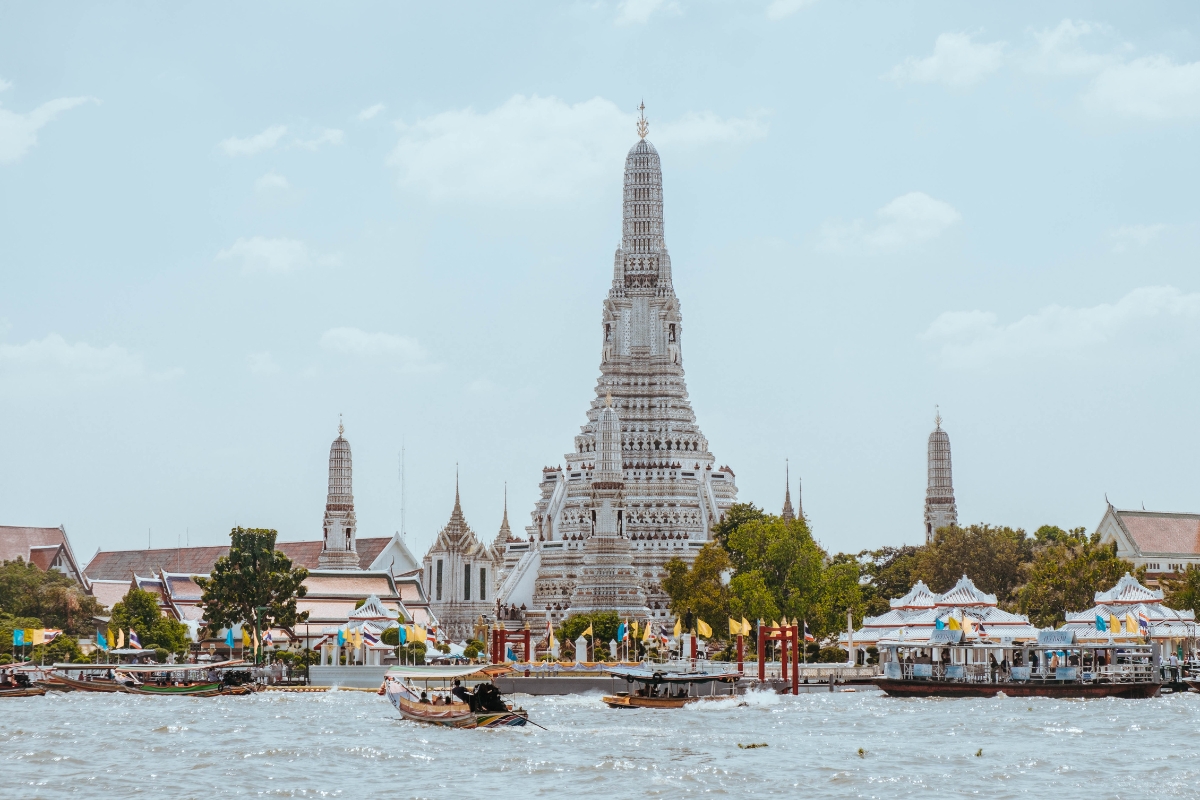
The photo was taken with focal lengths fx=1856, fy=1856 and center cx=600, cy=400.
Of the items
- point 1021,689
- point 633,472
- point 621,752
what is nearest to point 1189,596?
point 1021,689

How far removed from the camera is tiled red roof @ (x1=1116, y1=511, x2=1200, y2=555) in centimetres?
11075

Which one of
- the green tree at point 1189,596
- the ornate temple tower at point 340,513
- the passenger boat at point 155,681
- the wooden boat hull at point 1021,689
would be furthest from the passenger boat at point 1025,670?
the ornate temple tower at point 340,513

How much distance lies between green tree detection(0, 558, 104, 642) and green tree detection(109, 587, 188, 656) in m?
2.88

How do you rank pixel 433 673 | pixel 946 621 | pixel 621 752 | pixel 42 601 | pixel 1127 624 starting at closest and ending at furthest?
pixel 621 752, pixel 433 673, pixel 1127 624, pixel 946 621, pixel 42 601

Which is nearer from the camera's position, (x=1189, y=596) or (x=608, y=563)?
(x=1189, y=596)

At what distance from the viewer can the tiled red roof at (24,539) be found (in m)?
110


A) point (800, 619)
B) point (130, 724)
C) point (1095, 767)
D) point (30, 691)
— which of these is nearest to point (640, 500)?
point (800, 619)

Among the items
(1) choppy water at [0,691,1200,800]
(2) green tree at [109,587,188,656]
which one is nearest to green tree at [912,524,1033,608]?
(1) choppy water at [0,691,1200,800]

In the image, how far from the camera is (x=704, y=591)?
285 ft

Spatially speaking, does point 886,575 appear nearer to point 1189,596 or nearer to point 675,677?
point 1189,596

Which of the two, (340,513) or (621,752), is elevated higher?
(340,513)

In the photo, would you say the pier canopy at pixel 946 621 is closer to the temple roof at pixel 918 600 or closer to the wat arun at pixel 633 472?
the temple roof at pixel 918 600

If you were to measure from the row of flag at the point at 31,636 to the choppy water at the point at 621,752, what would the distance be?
12.8 meters

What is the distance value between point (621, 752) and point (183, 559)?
8182cm
